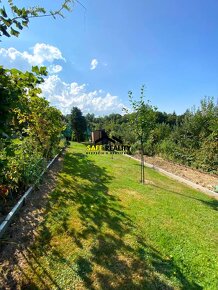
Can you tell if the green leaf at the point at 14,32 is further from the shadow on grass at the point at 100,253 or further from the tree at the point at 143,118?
the tree at the point at 143,118

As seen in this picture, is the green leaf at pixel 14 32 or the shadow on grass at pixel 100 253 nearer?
the green leaf at pixel 14 32

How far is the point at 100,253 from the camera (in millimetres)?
3682

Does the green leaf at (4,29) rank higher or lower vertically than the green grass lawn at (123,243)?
higher

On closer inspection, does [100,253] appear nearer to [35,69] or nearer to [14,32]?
[35,69]

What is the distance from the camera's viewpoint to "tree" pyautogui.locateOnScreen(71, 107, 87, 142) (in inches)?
1636

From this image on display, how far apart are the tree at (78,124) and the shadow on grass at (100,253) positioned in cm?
3667

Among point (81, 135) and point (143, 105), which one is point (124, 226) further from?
point (81, 135)

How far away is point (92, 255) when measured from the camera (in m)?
3.61

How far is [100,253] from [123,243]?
55 cm

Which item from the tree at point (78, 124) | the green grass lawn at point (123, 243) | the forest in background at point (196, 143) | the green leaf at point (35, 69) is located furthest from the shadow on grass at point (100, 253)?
the tree at point (78, 124)

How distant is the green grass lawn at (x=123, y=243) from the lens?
10.4ft
